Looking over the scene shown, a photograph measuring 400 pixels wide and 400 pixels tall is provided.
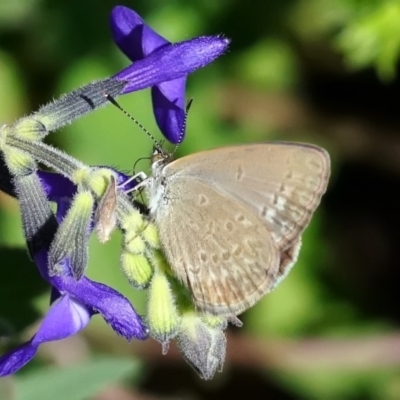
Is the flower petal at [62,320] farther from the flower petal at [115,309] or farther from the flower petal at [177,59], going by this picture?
the flower petal at [177,59]

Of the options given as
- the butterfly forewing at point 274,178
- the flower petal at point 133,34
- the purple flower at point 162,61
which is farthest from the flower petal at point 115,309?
the flower petal at point 133,34

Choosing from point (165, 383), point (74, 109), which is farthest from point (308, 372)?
point (74, 109)

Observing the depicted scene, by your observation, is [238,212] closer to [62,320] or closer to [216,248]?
[216,248]

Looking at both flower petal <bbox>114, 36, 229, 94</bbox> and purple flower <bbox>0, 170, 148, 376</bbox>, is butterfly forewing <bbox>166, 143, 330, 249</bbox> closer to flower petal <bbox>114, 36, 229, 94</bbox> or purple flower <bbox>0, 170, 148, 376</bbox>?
flower petal <bbox>114, 36, 229, 94</bbox>

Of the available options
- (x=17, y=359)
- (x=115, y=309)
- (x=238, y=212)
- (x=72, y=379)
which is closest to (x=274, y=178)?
(x=238, y=212)

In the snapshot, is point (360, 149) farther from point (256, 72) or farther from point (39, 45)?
point (39, 45)

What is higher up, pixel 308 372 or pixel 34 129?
pixel 34 129
